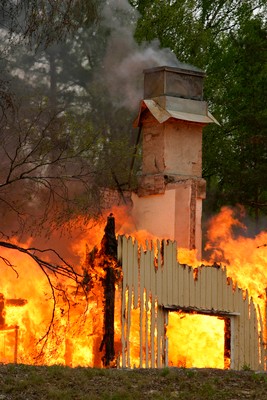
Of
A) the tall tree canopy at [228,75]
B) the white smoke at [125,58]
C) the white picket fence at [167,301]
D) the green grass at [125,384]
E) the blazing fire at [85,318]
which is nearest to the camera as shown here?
the green grass at [125,384]

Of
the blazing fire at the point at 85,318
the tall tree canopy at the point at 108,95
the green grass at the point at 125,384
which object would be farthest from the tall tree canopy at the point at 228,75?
the green grass at the point at 125,384

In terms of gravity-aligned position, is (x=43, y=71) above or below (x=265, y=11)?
below

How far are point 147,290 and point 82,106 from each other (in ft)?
37.0

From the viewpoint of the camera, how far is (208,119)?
77.2ft

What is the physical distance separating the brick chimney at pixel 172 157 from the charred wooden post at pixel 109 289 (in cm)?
460

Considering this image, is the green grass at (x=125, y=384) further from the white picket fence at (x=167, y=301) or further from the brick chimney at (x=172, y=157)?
the brick chimney at (x=172, y=157)

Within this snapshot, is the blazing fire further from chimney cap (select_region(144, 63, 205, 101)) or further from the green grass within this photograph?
the green grass

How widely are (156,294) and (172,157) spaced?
5773mm

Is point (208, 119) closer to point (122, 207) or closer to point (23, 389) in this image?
point (122, 207)

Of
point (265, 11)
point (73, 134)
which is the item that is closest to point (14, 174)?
point (73, 134)

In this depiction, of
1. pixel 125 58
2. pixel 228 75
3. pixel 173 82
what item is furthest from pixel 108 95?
pixel 228 75

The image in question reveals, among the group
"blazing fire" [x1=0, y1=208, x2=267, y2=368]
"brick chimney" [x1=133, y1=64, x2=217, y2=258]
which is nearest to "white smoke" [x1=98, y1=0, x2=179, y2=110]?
"brick chimney" [x1=133, y1=64, x2=217, y2=258]

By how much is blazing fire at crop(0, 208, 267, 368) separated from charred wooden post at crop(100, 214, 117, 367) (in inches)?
2.6

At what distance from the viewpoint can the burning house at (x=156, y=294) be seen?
18109 millimetres
